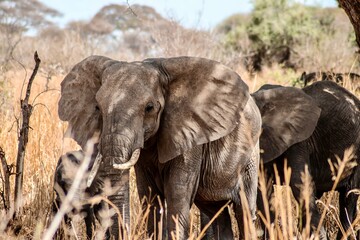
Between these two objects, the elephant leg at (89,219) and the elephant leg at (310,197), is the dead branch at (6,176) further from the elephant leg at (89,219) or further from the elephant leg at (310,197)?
the elephant leg at (310,197)

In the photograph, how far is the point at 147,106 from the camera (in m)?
3.71

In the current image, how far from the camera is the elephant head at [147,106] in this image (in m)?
3.52

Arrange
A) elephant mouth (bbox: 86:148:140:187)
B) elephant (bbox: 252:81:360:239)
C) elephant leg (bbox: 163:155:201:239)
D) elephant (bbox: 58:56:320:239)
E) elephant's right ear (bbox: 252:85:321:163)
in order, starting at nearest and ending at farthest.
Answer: elephant mouth (bbox: 86:148:140:187) → elephant (bbox: 58:56:320:239) → elephant leg (bbox: 163:155:201:239) → elephant's right ear (bbox: 252:85:321:163) → elephant (bbox: 252:81:360:239)

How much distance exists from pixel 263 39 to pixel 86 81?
1680 cm

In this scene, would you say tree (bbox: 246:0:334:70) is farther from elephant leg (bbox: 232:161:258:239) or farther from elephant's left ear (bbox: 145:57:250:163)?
elephant's left ear (bbox: 145:57:250:163)

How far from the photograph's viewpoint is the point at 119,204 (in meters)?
3.90

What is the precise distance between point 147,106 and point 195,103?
410 mm

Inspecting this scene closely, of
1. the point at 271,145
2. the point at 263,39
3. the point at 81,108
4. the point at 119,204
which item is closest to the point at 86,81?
the point at 81,108

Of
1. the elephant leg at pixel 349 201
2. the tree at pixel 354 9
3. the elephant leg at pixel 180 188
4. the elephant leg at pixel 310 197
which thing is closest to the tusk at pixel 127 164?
the elephant leg at pixel 180 188

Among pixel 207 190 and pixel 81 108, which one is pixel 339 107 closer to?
pixel 207 190

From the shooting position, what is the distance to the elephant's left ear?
391cm

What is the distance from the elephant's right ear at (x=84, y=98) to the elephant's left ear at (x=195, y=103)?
0.33 metres

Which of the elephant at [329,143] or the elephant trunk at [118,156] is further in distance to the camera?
the elephant at [329,143]

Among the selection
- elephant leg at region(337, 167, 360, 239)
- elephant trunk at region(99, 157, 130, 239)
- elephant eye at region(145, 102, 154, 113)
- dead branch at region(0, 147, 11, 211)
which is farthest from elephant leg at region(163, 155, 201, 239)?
elephant leg at region(337, 167, 360, 239)
